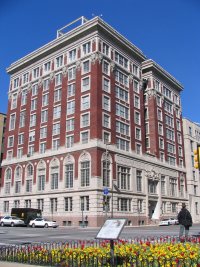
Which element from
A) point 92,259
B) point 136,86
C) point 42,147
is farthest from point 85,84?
point 92,259

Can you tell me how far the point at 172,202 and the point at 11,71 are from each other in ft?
157

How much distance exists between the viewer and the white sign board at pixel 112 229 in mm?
9230

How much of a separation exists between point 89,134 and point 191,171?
3951 centimetres

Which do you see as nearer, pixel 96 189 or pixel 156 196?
pixel 96 189

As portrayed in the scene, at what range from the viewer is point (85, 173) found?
53188 millimetres

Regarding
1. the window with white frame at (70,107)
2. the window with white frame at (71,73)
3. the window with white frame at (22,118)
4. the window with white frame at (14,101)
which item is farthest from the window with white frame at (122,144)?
the window with white frame at (14,101)

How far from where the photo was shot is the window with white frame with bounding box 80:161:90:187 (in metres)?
52.7

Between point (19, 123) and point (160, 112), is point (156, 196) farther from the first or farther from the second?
point (19, 123)

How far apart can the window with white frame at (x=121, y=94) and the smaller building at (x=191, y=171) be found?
29357 mm

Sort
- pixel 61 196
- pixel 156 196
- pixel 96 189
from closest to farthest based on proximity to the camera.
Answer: pixel 96 189 → pixel 61 196 → pixel 156 196

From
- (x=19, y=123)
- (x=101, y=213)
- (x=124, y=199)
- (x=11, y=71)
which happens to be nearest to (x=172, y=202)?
(x=124, y=199)

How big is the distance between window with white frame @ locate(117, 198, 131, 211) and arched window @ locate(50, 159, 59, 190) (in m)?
11.6

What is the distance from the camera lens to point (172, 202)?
71.5 m

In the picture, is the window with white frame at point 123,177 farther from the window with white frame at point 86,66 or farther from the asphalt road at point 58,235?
the asphalt road at point 58,235
